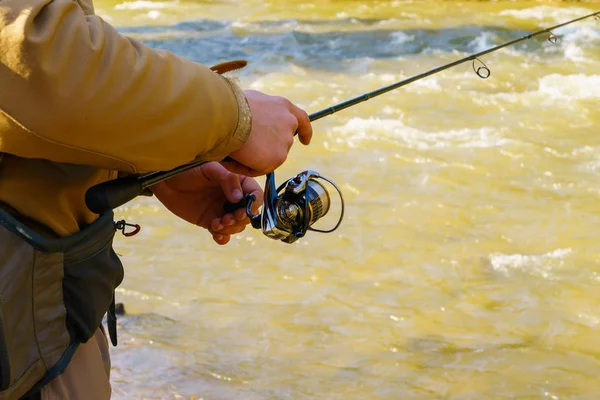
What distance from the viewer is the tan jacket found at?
1004 millimetres

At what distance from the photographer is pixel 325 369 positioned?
278 centimetres

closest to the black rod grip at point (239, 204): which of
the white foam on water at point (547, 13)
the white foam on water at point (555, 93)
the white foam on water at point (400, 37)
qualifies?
the white foam on water at point (555, 93)

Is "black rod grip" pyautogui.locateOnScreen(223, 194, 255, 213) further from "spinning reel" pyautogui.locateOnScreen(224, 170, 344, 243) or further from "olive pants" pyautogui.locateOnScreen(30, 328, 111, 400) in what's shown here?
"olive pants" pyautogui.locateOnScreen(30, 328, 111, 400)

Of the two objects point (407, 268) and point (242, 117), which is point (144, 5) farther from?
point (242, 117)

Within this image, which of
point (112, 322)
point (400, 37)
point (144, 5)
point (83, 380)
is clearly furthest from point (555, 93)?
point (144, 5)

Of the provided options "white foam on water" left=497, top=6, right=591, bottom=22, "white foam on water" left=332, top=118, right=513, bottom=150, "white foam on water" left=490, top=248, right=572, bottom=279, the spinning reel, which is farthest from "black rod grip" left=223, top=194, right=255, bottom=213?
"white foam on water" left=497, top=6, right=591, bottom=22

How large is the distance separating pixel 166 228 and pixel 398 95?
284cm

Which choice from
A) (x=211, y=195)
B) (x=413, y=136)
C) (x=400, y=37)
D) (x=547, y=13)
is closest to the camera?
(x=211, y=195)

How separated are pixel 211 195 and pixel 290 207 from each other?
0.64ft

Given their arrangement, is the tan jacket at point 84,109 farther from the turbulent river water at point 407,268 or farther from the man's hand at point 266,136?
the turbulent river water at point 407,268

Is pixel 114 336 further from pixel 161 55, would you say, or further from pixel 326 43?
pixel 326 43

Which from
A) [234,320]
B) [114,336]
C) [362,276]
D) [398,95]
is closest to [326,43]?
[398,95]

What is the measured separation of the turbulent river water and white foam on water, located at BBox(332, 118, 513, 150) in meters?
0.02

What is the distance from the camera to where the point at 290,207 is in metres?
1.57
